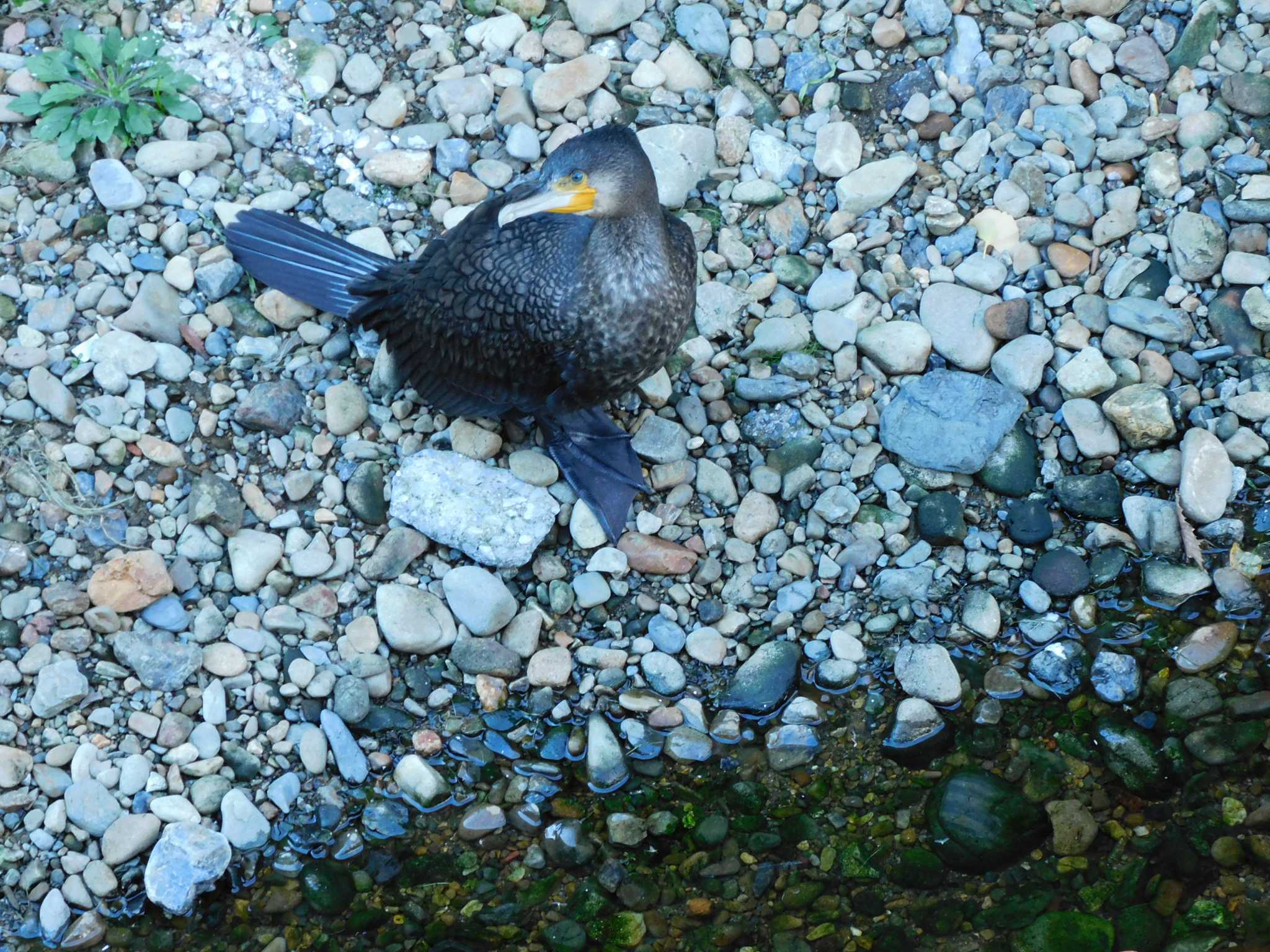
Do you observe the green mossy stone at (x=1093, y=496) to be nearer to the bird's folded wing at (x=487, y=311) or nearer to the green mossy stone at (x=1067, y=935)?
the green mossy stone at (x=1067, y=935)

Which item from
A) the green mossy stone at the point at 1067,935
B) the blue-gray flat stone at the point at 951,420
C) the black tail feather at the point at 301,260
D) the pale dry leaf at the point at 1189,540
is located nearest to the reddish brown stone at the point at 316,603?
the black tail feather at the point at 301,260

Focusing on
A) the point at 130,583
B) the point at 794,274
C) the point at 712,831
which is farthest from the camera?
the point at 794,274

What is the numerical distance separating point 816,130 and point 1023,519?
1744mm

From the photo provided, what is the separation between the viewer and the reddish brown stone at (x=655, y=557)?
423 centimetres

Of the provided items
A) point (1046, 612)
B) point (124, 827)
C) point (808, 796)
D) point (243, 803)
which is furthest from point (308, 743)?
point (1046, 612)

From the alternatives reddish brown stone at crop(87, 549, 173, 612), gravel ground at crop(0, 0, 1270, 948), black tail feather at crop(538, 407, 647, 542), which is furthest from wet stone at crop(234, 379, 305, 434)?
black tail feather at crop(538, 407, 647, 542)

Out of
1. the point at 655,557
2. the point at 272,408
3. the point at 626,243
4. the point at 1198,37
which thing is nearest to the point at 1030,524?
the point at 655,557

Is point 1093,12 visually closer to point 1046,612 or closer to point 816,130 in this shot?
point 816,130

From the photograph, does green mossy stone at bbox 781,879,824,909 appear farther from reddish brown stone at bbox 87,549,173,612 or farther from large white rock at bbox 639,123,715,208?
large white rock at bbox 639,123,715,208

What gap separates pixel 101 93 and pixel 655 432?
2437 mm

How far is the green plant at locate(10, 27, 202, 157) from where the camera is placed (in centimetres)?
485

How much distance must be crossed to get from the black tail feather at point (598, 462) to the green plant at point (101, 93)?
196cm

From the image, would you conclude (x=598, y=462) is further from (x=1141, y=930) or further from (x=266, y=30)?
(x=266, y=30)

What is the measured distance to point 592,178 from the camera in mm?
3801
